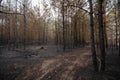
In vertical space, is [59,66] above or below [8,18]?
below

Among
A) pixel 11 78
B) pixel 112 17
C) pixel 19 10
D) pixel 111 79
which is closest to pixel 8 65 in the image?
pixel 11 78

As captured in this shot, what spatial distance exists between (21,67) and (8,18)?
27353 mm

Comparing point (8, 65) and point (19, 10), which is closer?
point (8, 65)

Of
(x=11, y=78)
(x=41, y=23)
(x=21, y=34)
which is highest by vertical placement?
(x=41, y=23)

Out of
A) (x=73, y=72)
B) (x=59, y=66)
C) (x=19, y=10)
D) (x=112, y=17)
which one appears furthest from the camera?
(x=19, y=10)

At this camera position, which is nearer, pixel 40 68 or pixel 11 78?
pixel 11 78

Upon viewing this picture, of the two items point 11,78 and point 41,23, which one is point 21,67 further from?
point 41,23

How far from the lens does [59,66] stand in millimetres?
12516

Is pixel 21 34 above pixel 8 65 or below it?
above

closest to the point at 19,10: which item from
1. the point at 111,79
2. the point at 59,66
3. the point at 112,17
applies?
the point at 112,17

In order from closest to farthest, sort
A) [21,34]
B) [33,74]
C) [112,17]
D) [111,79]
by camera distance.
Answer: [111,79], [33,74], [112,17], [21,34]

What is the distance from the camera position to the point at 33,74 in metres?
11.8

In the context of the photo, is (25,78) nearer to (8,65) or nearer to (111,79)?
(8,65)

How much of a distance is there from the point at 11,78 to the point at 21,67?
2.05 meters
